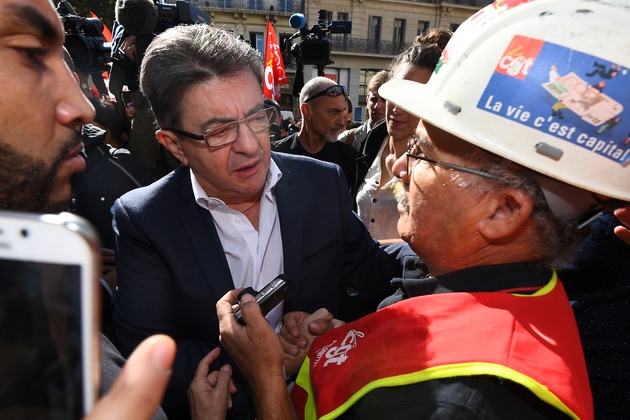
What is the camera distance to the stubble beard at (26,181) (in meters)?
0.94

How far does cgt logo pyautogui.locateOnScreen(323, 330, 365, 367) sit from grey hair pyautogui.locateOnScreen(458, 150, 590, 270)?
24.2 inches

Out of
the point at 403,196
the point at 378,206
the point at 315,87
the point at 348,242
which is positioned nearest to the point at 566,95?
the point at 403,196

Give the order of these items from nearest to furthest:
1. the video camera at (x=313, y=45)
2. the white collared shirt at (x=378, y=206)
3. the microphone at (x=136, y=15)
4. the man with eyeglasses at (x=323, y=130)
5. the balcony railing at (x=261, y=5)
→ the white collared shirt at (x=378, y=206), the microphone at (x=136, y=15), the man with eyeglasses at (x=323, y=130), the video camera at (x=313, y=45), the balcony railing at (x=261, y=5)

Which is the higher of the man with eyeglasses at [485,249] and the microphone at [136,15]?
the microphone at [136,15]

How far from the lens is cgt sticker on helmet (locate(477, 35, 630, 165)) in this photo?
1077 mm

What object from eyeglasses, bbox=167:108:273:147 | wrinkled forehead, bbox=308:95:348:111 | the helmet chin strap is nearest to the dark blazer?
eyeglasses, bbox=167:108:273:147

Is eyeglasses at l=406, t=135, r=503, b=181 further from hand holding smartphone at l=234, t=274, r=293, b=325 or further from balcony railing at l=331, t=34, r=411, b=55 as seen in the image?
balcony railing at l=331, t=34, r=411, b=55

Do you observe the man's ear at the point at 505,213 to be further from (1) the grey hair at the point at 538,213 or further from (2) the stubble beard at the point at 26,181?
(2) the stubble beard at the point at 26,181

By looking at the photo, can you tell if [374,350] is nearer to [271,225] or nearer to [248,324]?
[248,324]

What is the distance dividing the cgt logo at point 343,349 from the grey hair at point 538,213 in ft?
2.02

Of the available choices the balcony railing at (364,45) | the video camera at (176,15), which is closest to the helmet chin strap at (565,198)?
the video camera at (176,15)

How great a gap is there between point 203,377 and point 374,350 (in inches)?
27.6

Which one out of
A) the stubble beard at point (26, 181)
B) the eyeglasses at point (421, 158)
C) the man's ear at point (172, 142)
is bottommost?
the man's ear at point (172, 142)

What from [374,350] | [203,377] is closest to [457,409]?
[374,350]
